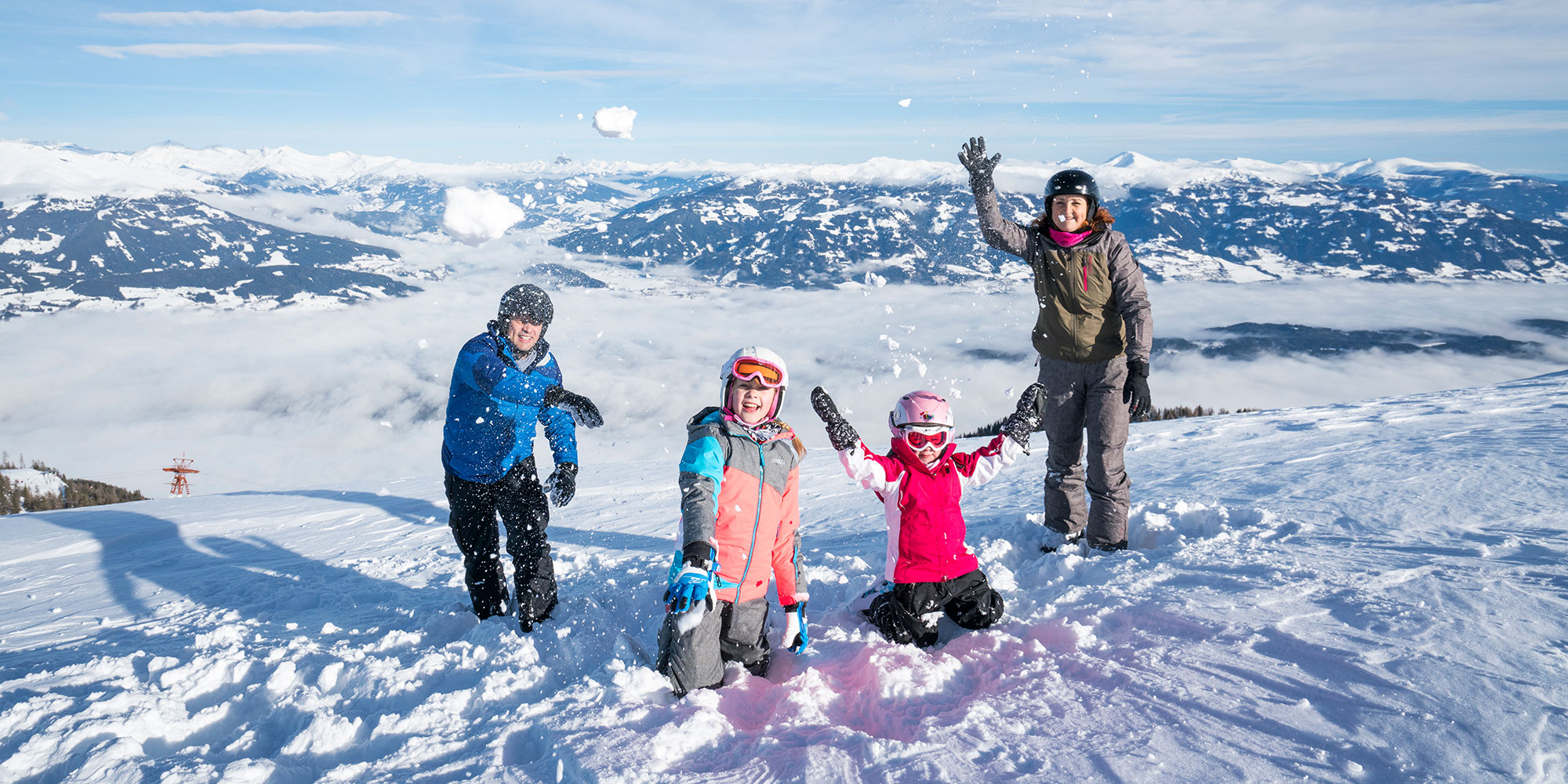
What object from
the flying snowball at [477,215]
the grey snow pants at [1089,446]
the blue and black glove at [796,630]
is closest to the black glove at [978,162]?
the grey snow pants at [1089,446]

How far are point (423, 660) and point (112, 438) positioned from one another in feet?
790

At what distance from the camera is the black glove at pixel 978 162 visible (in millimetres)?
4800

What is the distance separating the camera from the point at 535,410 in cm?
448

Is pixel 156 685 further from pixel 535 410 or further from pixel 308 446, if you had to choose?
pixel 308 446

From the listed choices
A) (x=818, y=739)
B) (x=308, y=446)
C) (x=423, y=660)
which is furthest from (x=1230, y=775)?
(x=308, y=446)

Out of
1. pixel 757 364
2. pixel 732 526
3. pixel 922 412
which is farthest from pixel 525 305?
pixel 922 412

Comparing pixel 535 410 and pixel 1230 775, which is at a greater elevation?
pixel 535 410

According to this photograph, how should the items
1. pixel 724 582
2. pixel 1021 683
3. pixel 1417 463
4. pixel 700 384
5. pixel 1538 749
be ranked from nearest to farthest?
pixel 1538 749 < pixel 1021 683 < pixel 724 582 < pixel 1417 463 < pixel 700 384

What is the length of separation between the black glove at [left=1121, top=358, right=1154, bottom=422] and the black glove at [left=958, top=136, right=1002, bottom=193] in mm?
1507

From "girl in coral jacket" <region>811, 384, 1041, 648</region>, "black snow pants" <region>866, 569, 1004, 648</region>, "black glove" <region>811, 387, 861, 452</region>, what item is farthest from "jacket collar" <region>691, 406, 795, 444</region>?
"black snow pants" <region>866, 569, 1004, 648</region>

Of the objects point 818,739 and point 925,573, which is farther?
point 925,573

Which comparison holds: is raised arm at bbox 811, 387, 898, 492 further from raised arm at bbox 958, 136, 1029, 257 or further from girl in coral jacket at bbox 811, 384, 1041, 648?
raised arm at bbox 958, 136, 1029, 257

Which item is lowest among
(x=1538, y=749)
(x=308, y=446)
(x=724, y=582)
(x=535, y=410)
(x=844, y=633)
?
(x=308, y=446)

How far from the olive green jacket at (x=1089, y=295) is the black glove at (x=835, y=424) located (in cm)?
185
